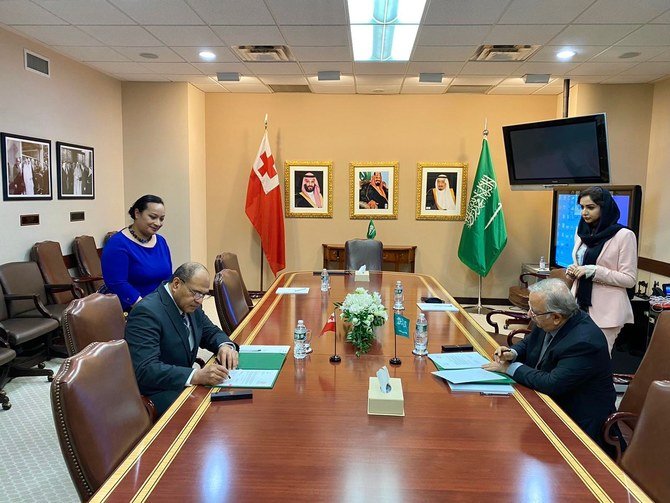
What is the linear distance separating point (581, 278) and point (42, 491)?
11.1 ft

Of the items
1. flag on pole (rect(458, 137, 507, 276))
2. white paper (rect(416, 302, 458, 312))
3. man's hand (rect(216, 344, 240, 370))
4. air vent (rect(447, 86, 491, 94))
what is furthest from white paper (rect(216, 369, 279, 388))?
air vent (rect(447, 86, 491, 94))

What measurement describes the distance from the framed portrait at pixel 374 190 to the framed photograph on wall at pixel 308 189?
1.10 ft

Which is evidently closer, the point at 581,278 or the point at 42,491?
the point at 42,491

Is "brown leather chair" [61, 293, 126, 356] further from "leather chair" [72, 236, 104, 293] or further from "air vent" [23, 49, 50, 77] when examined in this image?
"air vent" [23, 49, 50, 77]

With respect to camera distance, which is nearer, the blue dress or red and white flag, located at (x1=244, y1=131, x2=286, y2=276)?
the blue dress

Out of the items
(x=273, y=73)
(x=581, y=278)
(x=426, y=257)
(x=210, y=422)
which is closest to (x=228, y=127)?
(x=273, y=73)

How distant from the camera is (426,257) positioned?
6828mm

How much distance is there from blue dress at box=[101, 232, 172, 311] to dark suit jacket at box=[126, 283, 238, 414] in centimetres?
82

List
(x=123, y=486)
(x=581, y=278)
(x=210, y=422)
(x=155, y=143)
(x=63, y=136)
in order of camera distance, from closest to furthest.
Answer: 1. (x=123, y=486)
2. (x=210, y=422)
3. (x=581, y=278)
4. (x=63, y=136)
5. (x=155, y=143)

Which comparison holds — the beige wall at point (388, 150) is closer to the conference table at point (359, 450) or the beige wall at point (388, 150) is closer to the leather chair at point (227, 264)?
the leather chair at point (227, 264)

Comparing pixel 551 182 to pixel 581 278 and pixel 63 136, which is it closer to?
pixel 581 278

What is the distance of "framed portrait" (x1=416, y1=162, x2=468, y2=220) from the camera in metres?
6.62

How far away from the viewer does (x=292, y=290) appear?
384cm

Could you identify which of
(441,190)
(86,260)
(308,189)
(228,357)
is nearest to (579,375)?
(228,357)
